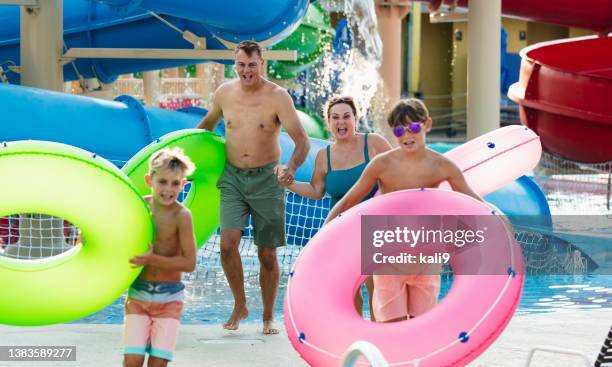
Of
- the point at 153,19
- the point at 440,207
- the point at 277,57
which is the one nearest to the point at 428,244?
the point at 440,207

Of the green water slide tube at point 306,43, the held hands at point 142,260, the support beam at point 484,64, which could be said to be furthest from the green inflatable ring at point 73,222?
the green water slide tube at point 306,43

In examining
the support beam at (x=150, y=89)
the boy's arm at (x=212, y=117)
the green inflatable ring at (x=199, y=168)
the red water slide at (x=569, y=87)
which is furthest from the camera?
the support beam at (x=150, y=89)

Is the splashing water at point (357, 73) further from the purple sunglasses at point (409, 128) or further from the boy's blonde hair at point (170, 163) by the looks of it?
the boy's blonde hair at point (170, 163)

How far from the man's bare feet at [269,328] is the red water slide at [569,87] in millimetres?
7180

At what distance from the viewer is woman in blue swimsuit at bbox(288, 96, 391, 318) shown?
545 cm

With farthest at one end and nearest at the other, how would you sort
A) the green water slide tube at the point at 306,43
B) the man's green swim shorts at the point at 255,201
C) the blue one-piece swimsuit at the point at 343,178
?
the green water slide tube at the point at 306,43, the man's green swim shorts at the point at 255,201, the blue one-piece swimsuit at the point at 343,178

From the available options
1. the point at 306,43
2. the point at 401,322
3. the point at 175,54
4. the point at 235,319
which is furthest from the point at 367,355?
the point at 306,43

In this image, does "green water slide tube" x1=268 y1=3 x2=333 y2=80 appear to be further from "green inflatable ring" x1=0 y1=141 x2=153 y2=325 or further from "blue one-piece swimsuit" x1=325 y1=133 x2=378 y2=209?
"green inflatable ring" x1=0 y1=141 x2=153 y2=325

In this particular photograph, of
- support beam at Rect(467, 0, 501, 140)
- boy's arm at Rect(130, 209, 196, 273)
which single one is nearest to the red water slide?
support beam at Rect(467, 0, 501, 140)

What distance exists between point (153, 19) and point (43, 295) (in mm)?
6651

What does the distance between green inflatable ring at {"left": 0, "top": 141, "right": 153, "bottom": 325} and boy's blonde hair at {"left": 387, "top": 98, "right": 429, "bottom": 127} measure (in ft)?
3.47

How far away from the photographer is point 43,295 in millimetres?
4551

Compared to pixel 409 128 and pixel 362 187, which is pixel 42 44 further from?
pixel 409 128

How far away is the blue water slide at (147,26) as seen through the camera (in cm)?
902
